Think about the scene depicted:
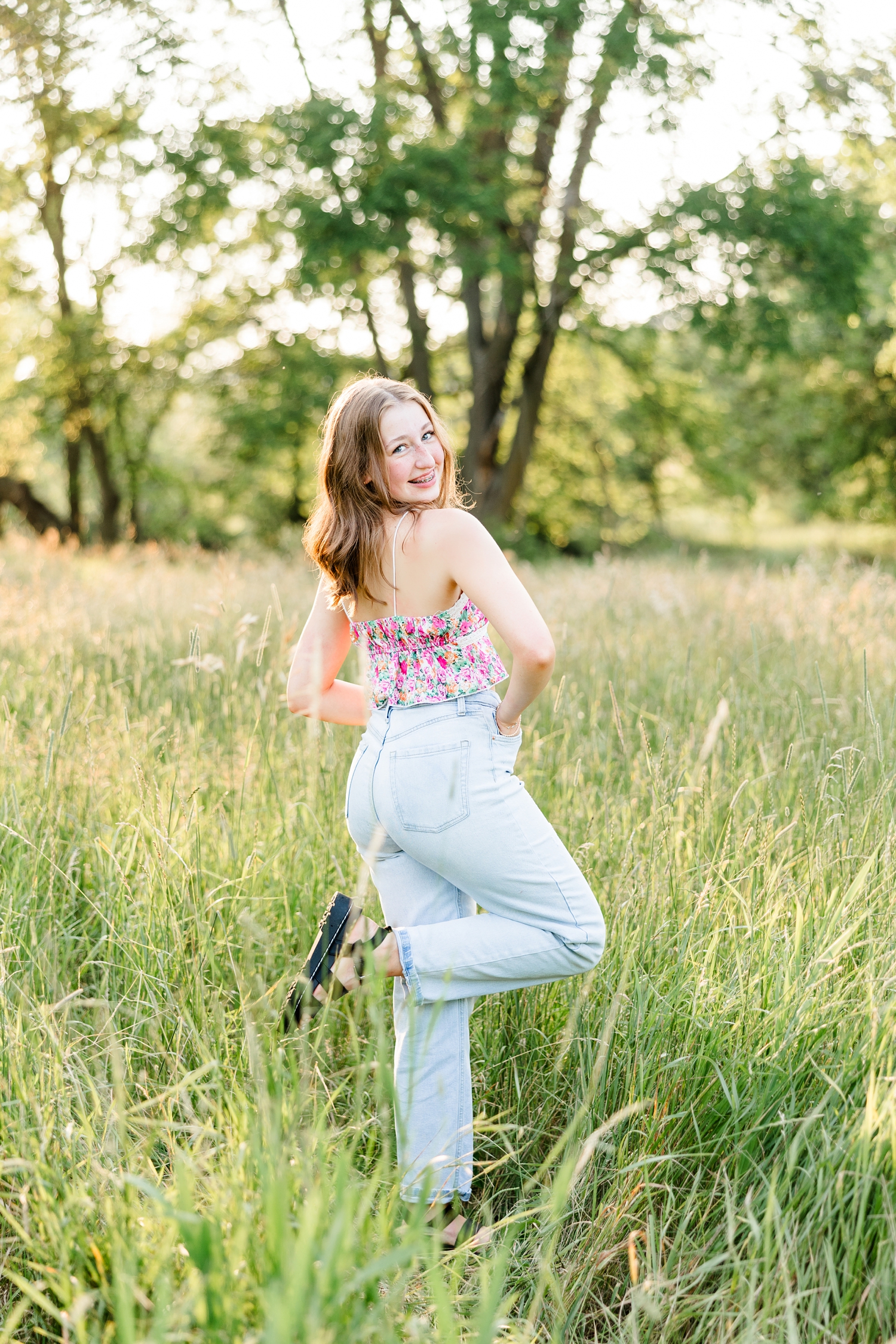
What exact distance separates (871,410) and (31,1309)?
22860mm

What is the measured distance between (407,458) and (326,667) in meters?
0.55

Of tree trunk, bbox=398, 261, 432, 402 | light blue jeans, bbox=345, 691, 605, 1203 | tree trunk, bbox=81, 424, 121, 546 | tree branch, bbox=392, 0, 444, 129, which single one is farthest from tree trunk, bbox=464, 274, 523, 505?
light blue jeans, bbox=345, 691, 605, 1203


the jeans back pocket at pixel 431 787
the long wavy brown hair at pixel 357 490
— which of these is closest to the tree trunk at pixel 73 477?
the long wavy brown hair at pixel 357 490

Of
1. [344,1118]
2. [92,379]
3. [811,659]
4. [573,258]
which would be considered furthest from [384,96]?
[344,1118]

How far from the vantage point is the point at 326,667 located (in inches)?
92.9

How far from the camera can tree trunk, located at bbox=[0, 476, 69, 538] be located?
60.5ft

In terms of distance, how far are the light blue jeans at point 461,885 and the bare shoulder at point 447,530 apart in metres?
0.33

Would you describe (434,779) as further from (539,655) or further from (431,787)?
(539,655)

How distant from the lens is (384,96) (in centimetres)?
1173

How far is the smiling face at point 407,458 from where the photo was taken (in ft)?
7.00

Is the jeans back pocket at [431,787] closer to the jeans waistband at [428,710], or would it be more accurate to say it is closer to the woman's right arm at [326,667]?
the jeans waistband at [428,710]

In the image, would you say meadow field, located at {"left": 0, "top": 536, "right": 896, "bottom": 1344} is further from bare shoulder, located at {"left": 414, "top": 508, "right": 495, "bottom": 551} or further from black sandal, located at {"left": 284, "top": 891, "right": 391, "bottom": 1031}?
bare shoulder, located at {"left": 414, "top": 508, "right": 495, "bottom": 551}

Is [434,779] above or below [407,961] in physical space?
above

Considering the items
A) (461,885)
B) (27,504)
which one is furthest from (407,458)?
(27,504)
